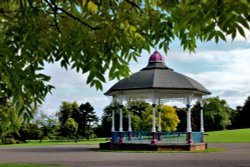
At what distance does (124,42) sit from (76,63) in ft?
1.70

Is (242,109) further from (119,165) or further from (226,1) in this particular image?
(226,1)

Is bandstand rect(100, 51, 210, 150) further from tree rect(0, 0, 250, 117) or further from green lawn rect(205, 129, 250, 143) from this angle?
tree rect(0, 0, 250, 117)

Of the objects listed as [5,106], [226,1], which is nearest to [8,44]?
[5,106]

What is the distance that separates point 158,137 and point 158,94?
2954 mm

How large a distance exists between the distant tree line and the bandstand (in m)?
3.26

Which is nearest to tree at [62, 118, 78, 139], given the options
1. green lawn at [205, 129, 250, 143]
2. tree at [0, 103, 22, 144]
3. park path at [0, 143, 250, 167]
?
green lawn at [205, 129, 250, 143]

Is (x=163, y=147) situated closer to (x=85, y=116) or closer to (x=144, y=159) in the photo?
(x=144, y=159)

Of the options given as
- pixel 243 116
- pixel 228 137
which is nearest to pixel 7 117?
pixel 228 137

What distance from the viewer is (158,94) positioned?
2847 cm

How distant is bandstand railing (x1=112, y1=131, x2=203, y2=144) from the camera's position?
88.7ft

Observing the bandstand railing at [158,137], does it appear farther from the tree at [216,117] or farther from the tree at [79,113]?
the tree at [216,117]

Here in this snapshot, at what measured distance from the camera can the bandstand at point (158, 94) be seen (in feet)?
86.0

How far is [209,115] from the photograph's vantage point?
78.9 metres

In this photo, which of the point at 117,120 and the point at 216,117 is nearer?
the point at 117,120
